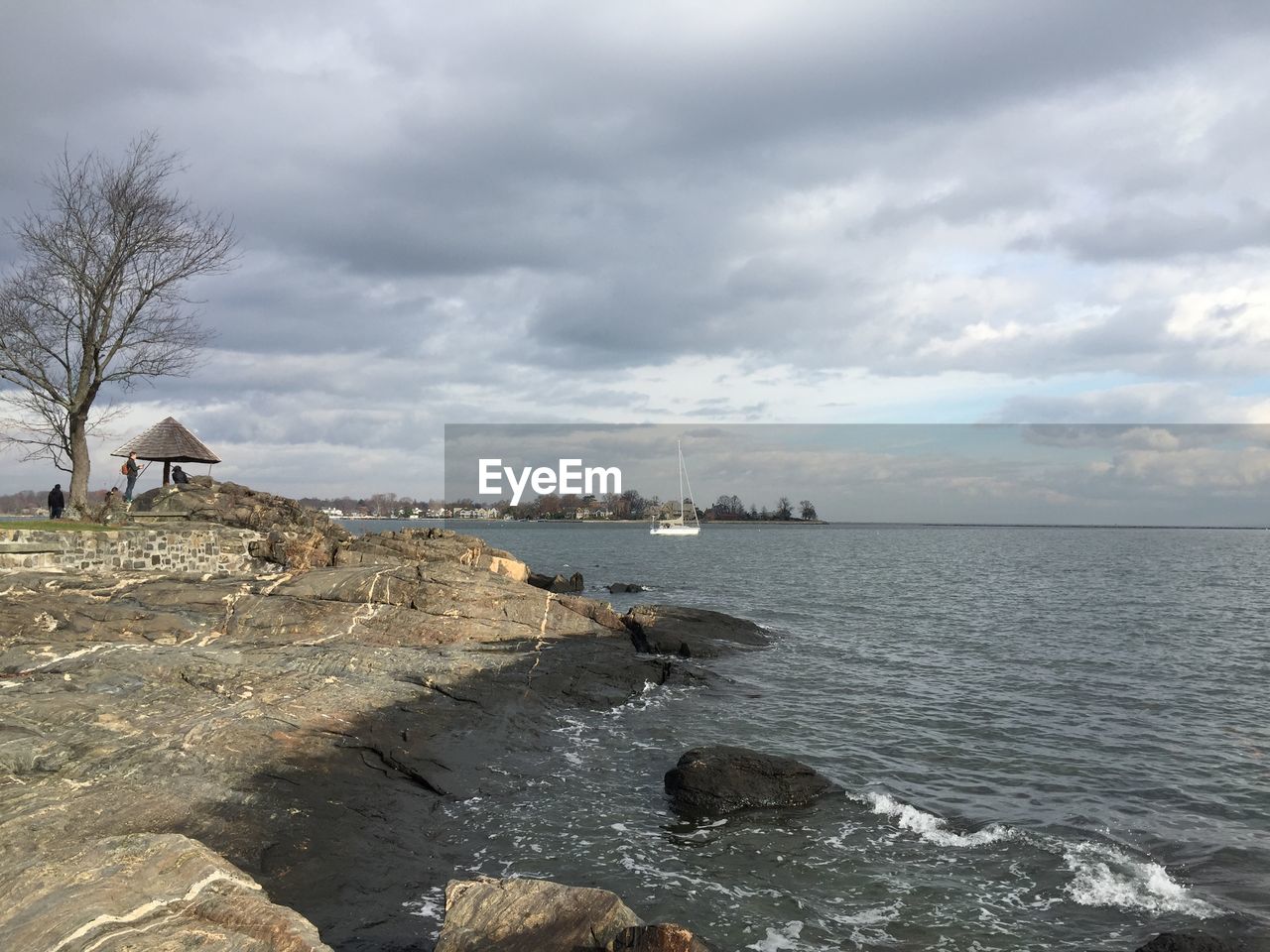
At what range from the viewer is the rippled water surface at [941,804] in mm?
10477

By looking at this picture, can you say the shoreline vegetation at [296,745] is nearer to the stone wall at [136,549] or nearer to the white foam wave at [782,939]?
the stone wall at [136,549]

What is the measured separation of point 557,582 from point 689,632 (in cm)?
1813

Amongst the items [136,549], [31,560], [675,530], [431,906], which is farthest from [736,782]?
[675,530]

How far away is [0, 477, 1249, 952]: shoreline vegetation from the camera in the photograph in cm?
793

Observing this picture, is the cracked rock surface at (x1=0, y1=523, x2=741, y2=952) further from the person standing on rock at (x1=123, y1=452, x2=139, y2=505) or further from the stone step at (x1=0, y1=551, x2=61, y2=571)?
the person standing on rock at (x1=123, y1=452, x2=139, y2=505)

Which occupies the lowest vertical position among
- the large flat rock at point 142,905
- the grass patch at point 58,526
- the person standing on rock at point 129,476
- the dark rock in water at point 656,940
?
the dark rock in water at point 656,940

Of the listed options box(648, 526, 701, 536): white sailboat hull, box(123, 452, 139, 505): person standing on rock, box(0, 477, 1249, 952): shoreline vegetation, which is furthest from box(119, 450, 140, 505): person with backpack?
box(648, 526, 701, 536): white sailboat hull

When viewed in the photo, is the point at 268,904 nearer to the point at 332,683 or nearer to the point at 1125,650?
the point at 332,683

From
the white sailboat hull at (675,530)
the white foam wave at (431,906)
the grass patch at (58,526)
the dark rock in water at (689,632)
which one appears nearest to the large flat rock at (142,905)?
the white foam wave at (431,906)

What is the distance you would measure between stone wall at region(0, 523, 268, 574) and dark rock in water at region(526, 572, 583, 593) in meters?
17.1

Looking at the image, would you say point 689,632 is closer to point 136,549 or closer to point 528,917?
point 136,549

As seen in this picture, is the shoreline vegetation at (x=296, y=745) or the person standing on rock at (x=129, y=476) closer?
the shoreline vegetation at (x=296, y=745)

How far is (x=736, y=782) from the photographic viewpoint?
1429 centimetres

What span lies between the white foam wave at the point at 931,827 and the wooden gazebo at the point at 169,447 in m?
36.2
